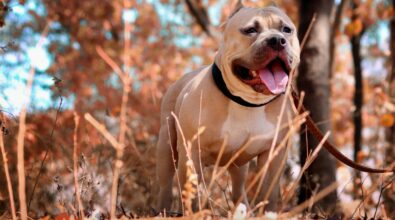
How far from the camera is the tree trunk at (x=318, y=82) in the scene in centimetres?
582

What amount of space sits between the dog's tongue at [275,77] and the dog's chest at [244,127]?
12.1 inches

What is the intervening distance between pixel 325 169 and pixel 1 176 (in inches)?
114

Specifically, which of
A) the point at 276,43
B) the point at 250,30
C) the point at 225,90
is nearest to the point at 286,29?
the point at 250,30

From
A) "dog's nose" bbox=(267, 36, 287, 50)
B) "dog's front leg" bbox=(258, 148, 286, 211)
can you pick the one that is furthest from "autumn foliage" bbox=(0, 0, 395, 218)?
"dog's nose" bbox=(267, 36, 287, 50)

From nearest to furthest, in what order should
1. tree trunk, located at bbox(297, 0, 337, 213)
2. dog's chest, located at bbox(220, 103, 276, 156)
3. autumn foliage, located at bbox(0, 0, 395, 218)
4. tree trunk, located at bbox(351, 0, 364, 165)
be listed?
dog's chest, located at bbox(220, 103, 276, 156) < tree trunk, located at bbox(297, 0, 337, 213) < autumn foliage, located at bbox(0, 0, 395, 218) < tree trunk, located at bbox(351, 0, 364, 165)

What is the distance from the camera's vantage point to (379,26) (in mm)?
12281

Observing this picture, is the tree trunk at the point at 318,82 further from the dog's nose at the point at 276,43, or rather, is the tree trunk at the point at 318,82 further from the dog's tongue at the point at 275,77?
the dog's nose at the point at 276,43

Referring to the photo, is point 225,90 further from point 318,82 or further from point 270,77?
point 318,82

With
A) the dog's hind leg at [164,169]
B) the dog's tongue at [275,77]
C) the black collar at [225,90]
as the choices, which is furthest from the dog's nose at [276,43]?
the dog's hind leg at [164,169]

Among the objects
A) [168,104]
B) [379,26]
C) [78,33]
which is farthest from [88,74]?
[168,104]

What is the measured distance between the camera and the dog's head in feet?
10.8

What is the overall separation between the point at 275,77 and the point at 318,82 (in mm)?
2689

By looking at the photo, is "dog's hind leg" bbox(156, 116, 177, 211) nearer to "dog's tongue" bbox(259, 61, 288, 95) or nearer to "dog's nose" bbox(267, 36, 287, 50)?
"dog's tongue" bbox(259, 61, 288, 95)

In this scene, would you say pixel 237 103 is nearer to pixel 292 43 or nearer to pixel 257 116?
pixel 257 116
